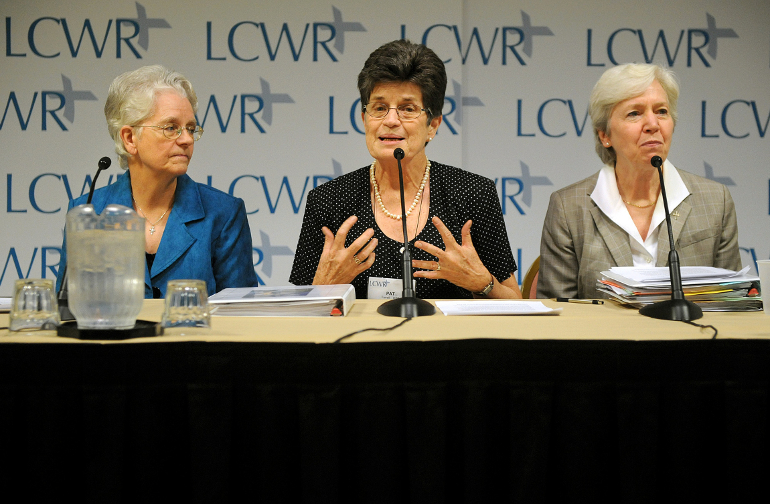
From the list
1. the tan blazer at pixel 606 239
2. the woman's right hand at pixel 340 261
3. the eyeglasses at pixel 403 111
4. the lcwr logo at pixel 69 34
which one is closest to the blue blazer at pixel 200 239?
the woman's right hand at pixel 340 261

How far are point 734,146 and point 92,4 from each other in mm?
3460

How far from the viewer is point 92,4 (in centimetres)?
306

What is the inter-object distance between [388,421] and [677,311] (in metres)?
0.62

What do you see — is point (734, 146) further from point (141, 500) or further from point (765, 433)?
point (141, 500)

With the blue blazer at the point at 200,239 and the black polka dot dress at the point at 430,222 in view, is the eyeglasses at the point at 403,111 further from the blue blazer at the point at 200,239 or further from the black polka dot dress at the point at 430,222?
the blue blazer at the point at 200,239

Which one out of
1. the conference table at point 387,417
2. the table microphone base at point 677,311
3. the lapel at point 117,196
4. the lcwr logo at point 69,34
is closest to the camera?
the conference table at point 387,417

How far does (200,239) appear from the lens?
1.91 meters

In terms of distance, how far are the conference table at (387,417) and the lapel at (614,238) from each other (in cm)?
93

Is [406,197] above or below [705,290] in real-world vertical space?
above

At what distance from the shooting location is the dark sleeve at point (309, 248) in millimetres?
1963

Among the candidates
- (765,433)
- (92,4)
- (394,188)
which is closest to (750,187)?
(394,188)

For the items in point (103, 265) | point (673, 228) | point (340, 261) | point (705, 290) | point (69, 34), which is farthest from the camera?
point (69, 34)

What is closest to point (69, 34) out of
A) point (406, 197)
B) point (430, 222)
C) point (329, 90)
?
point (329, 90)

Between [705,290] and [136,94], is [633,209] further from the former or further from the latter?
[136,94]
